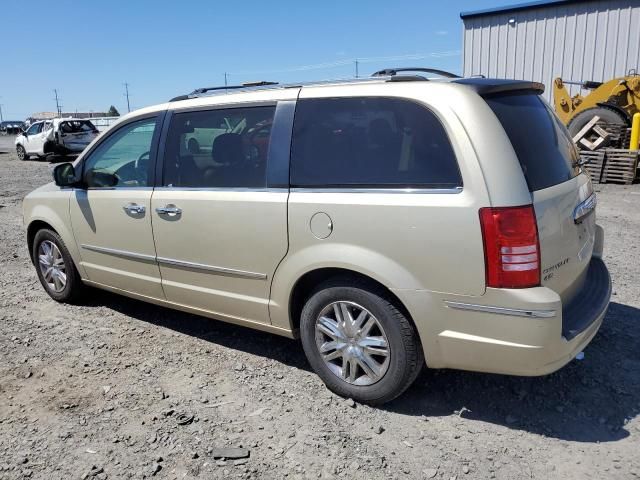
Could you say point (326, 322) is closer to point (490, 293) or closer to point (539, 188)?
point (490, 293)

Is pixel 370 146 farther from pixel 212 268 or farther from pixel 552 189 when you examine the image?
pixel 212 268

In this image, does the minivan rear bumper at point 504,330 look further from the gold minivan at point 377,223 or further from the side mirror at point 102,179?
the side mirror at point 102,179

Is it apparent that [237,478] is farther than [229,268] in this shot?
No

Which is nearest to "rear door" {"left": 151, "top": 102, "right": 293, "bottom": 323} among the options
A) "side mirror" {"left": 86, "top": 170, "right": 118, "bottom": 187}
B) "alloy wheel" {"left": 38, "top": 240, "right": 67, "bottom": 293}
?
"side mirror" {"left": 86, "top": 170, "right": 118, "bottom": 187}

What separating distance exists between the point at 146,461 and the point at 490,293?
76.7 inches

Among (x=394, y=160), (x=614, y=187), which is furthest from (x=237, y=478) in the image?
(x=614, y=187)

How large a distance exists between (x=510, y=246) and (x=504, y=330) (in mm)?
424

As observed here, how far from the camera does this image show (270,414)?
3221 millimetres

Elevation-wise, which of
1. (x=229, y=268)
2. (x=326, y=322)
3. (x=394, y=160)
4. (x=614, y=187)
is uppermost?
(x=394, y=160)

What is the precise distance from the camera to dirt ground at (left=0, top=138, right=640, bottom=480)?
2.75 meters

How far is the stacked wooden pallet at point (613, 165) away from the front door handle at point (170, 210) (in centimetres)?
1050

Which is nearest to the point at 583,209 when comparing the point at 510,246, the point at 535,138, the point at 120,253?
the point at 535,138

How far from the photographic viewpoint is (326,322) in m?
3.29

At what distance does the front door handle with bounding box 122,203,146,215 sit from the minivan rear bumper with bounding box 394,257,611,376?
2.14m
